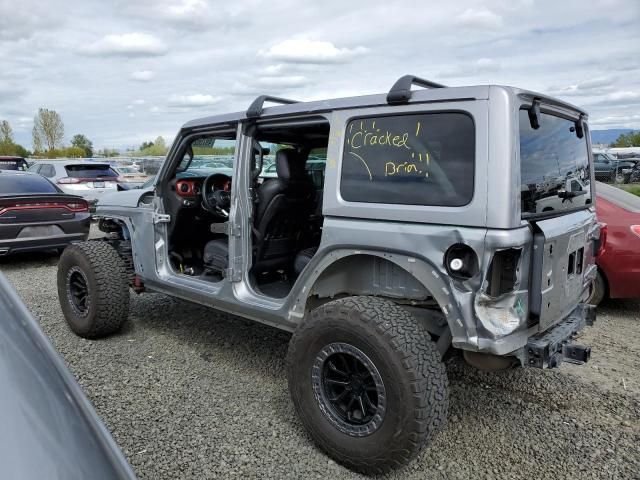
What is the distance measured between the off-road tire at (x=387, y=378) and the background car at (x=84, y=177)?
36.1 feet

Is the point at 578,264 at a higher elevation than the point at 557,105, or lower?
lower

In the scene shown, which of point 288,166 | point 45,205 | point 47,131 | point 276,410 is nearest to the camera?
point 276,410

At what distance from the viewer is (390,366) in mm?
2469

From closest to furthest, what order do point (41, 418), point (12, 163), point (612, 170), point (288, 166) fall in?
point (41, 418) < point (288, 166) < point (12, 163) < point (612, 170)

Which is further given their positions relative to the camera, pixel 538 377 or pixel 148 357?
pixel 148 357

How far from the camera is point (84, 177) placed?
12703 mm

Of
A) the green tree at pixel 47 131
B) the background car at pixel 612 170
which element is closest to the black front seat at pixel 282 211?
the background car at pixel 612 170

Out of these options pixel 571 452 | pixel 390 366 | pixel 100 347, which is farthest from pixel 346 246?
pixel 100 347

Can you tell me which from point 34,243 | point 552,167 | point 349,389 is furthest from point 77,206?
point 552,167

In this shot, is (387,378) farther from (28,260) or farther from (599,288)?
(28,260)

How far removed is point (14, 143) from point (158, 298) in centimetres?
6248

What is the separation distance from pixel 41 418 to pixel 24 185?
325 inches

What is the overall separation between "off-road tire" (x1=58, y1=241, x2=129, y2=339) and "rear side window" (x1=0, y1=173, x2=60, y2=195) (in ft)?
13.0

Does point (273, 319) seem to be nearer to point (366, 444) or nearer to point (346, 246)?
point (346, 246)
